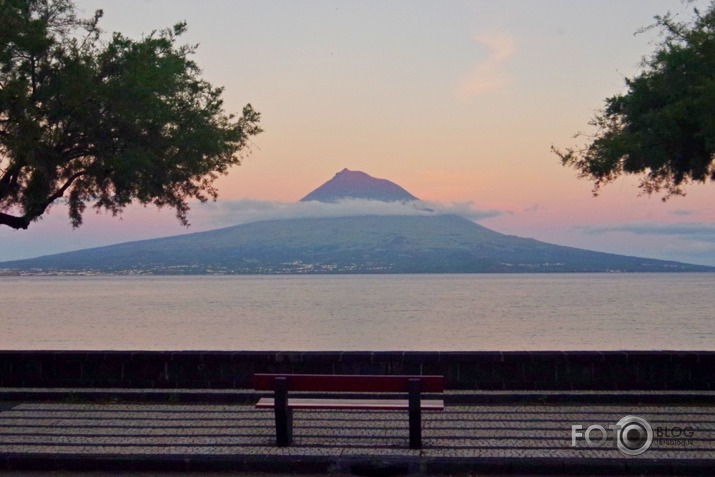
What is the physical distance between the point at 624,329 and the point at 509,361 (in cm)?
6421

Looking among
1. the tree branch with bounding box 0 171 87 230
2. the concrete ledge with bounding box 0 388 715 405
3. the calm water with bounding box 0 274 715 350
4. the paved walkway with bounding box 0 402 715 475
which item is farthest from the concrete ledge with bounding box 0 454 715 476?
the calm water with bounding box 0 274 715 350

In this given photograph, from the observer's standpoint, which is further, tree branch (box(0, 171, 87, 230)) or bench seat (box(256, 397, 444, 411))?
tree branch (box(0, 171, 87, 230))

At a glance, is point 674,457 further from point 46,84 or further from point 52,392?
point 46,84

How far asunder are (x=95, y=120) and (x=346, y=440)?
859 cm

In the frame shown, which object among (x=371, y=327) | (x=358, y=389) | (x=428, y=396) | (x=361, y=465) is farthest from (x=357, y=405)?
(x=371, y=327)

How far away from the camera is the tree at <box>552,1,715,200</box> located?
15.3 metres

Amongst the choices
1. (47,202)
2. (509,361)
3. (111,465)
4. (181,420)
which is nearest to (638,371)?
(509,361)

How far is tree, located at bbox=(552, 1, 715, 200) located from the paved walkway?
14.9ft

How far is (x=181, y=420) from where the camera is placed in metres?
12.9

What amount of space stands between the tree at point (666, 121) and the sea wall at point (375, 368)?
3540 mm

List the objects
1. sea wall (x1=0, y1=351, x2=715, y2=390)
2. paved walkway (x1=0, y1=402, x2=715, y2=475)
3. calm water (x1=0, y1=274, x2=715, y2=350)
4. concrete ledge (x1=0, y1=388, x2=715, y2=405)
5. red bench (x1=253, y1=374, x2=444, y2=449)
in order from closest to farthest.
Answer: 1. paved walkway (x1=0, y1=402, x2=715, y2=475)
2. red bench (x1=253, y1=374, x2=444, y2=449)
3. concrete ledge (x1=0, y1=388, x2=715, y2=405)
4. sea wall (x1=0, y1=351, x2=715, y2=390)
5. calm water (x1=0, y1=274, x2=715, y2=350)

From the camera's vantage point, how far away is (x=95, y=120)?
17.0 meters

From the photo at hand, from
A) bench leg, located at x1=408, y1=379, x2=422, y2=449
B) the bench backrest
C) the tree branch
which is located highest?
the tree branch

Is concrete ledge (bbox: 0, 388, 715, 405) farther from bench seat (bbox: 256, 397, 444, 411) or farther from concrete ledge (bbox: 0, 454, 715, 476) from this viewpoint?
concrete ledge (bbox: 0, 454, 715, 476)
